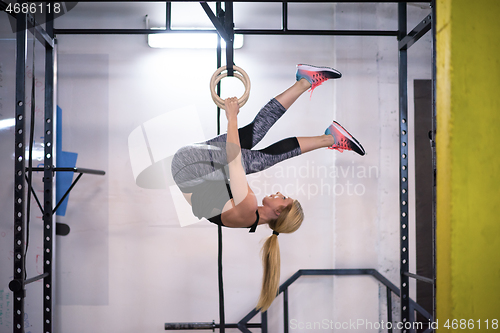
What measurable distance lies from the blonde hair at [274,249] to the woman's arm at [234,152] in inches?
19.6

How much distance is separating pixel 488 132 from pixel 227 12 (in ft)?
4.00

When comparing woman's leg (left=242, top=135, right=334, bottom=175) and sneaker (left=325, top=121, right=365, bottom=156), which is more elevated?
sneaker (left=325, top=121, right=365, bottom=156)

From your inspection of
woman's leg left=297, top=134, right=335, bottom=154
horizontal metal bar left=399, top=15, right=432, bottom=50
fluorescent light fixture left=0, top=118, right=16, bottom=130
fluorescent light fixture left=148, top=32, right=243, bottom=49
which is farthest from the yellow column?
fluorescent light fixture left=0, top=118, right=16, bottom=130

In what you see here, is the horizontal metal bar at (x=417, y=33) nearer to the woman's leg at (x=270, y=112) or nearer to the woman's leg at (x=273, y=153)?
the woman's leg at (x=270, y=112)

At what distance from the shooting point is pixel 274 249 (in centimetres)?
220

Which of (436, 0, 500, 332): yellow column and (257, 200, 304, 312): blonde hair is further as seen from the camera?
(257, 200, 304, 312): blonde hair

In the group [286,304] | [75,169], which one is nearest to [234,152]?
[75,169]

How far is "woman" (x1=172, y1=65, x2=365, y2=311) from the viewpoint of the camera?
5.99 feet

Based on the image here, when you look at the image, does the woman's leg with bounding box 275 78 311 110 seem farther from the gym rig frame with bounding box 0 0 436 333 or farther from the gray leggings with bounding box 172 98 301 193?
the gym rig frame with bounding box 0 0 436 333

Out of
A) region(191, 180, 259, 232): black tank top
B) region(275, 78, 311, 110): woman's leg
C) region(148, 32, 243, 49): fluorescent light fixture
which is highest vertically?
region(148, 32, 243, 49): fluorescent light fixture

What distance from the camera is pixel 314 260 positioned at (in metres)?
2.90

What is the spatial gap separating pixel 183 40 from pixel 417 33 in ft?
5.66

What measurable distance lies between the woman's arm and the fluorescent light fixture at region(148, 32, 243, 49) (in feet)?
4.35

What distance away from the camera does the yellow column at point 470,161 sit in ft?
3.97
